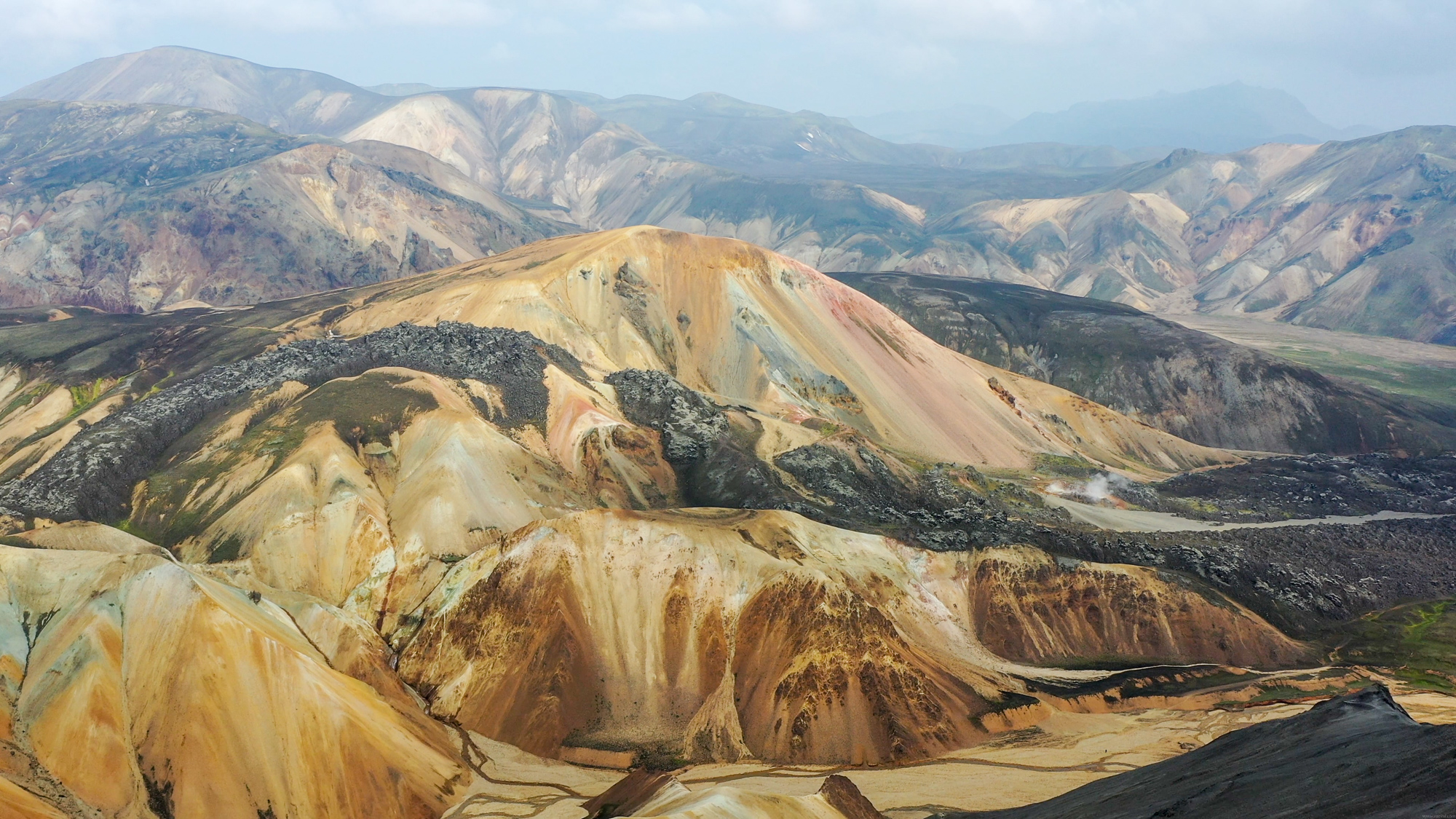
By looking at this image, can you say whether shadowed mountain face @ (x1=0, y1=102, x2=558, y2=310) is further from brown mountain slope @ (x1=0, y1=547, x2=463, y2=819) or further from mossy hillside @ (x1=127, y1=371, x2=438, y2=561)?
brown mountain slope @ (x1=0, y1=547, x2=463, y2=819)

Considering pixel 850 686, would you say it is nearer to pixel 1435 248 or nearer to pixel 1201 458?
pixel 1201 458

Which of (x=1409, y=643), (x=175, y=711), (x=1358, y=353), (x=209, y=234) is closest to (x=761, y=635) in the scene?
(x=175, y=711)

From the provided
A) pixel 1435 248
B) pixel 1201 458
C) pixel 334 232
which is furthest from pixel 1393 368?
pixel 334 232

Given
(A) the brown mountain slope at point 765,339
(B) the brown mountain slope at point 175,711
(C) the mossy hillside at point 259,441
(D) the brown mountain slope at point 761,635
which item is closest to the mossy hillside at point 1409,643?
(D) the brown mountain slope at point 761,635

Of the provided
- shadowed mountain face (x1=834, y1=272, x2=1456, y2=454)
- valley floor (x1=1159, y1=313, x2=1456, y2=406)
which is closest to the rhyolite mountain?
shadowed mountain face (x1=834, y1=272, x2=1456, y2=454)

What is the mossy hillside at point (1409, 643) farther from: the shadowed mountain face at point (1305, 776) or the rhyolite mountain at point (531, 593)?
the shadowed mountain face at point (1305, 776)

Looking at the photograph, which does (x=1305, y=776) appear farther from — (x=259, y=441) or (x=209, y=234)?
(x=209, y=234)
